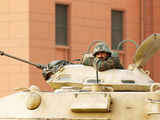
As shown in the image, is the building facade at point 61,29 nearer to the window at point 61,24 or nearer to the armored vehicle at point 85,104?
the window at point 61,24

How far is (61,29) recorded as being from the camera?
70.0ft

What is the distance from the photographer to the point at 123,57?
23.0 metres

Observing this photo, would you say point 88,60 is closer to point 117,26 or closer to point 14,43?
point 14,43

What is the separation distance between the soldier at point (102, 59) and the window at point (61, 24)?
864 cm

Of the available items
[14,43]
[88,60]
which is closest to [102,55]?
[88,60]

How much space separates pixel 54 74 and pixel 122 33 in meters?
10.7

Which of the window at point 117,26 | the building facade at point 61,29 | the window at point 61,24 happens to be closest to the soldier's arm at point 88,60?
the building facade at point 61,29

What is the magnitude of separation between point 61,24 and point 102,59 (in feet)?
31.8

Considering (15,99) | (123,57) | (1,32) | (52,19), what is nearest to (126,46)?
(123,57)

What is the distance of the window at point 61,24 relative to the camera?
21.2 m

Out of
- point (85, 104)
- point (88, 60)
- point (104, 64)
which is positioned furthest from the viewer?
point (88, 60)

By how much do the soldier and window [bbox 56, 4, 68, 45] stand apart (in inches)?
340

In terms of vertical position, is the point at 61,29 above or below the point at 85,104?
above

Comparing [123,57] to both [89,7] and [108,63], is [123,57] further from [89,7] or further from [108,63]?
[108,63]
